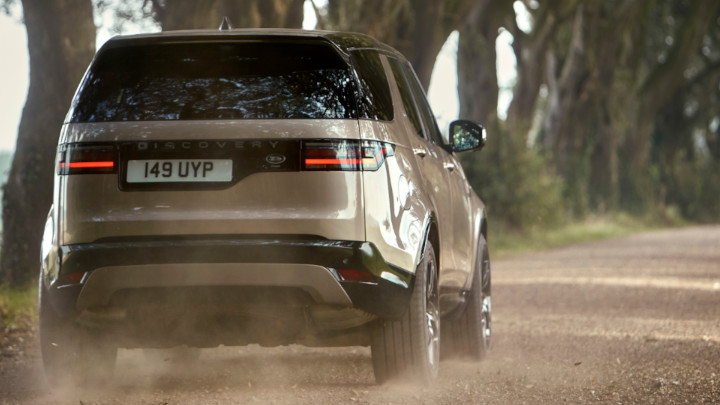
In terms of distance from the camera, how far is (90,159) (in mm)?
5609

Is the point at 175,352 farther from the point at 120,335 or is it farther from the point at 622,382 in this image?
the point at 622,382

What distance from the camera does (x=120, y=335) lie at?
6176 mm

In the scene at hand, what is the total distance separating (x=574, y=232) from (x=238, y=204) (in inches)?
920

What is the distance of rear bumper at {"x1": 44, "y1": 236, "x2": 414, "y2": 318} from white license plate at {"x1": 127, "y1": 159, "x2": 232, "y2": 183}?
0.27 metres

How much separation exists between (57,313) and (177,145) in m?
0.95

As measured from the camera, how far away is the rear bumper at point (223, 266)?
5.40 meters

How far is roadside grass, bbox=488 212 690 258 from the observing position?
76.5 ft

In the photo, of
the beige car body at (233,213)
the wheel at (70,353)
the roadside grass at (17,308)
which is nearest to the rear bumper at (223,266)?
the beige car body at (233,213)

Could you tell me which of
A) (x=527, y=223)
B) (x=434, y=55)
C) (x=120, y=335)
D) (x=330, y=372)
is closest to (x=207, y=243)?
(x=120, y=335)

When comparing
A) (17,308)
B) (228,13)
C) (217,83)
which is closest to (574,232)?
(228,13)

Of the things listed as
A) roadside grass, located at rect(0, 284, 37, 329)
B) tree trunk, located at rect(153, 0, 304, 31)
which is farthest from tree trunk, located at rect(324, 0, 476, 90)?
roadside grass, located at rect(0, 284, 37, 329)

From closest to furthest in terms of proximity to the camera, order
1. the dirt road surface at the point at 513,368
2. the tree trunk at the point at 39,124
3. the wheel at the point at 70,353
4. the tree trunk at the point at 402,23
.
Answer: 1. the wheel at the point at 70,353
2. the dirt road surface at the point at 513,368
3. the tree trunk at the point at 39,124
4. the tree trunk at the point at 402,23

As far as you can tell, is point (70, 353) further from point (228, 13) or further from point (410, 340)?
point (228, 13)

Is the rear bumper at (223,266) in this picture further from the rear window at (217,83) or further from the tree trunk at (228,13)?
the tree trunk at (228,13)
